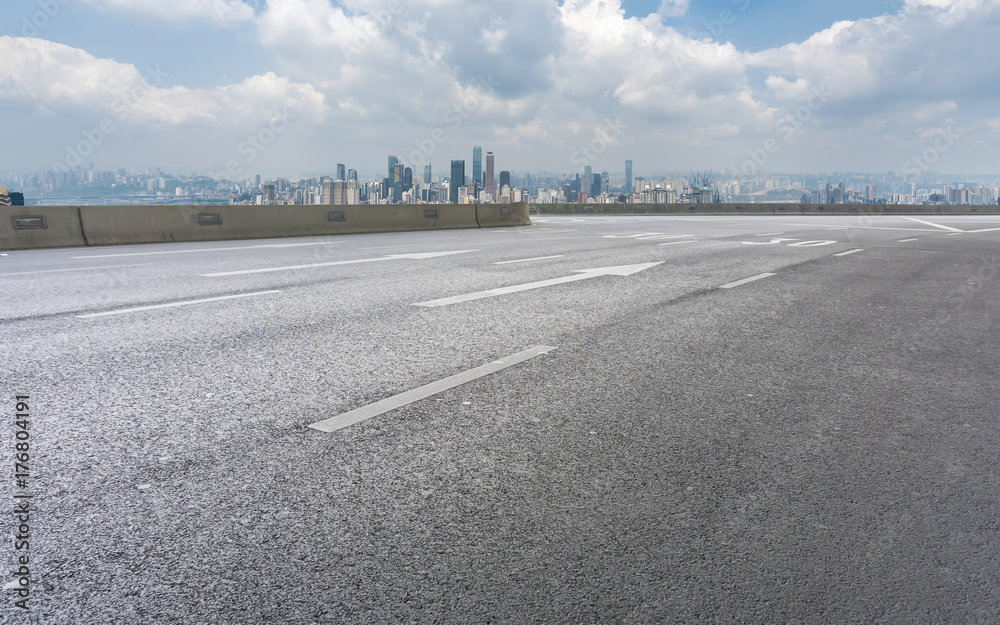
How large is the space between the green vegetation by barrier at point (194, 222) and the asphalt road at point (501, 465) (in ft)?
31.3

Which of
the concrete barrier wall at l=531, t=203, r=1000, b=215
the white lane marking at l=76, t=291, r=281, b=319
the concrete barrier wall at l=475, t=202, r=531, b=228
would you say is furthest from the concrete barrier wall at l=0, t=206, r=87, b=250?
the concrete barrier wall at l=531, t=203, r=1000, b=215

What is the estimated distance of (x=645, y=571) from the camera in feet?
7.65

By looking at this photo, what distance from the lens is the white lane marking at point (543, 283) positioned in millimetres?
7660

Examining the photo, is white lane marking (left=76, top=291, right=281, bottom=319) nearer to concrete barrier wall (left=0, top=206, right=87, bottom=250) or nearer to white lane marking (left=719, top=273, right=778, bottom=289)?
white lane marking (left=719, top=273, right=778, bottom=289)

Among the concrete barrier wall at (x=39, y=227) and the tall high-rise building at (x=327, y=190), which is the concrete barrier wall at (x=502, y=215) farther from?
the concrete barrier wall at (x=39, y=227)

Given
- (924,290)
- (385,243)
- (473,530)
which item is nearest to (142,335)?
(473,530)

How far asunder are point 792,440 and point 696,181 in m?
136

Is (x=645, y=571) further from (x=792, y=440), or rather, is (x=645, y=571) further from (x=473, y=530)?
(x=792, y=440)

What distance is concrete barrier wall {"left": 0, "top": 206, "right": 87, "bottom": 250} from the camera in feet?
48.5

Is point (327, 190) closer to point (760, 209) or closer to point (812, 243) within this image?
point (812, 243)

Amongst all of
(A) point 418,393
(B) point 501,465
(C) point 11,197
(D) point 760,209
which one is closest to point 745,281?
(A) point 418,393

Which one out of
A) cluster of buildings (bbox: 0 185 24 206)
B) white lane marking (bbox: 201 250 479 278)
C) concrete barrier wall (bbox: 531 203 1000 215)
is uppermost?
cluster of buildings (bbox: 0 185 24 206)

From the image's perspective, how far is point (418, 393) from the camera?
14.0ft

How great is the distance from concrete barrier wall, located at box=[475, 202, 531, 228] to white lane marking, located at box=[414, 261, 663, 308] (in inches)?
540
